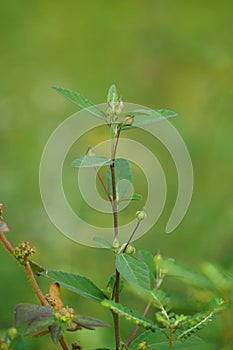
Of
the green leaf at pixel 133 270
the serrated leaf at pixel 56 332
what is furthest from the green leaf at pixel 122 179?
the serrated leaf at pixel 56 332

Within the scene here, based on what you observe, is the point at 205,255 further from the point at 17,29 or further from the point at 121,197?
the point at 17,29

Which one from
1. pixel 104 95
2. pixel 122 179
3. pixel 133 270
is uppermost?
pixel 104 95

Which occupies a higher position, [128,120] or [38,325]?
[128,120]

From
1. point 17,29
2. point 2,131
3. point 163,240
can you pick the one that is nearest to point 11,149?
point 2,131

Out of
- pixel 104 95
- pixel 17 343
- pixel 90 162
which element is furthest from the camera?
pixel 104 95

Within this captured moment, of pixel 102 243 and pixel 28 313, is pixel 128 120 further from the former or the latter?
pixel 28 313

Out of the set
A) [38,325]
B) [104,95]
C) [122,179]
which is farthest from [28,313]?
[104,95]

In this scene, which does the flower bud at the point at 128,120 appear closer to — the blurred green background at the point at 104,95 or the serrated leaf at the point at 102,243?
the serrated leaf at the point at 102,243
